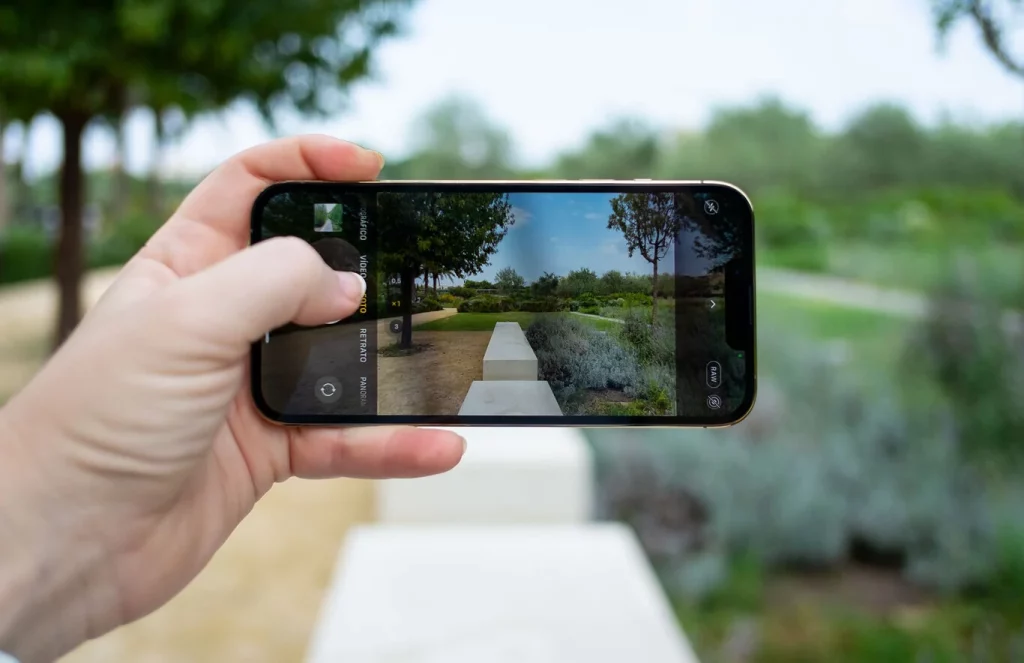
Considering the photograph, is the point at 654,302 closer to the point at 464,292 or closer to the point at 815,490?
the point at 464,292

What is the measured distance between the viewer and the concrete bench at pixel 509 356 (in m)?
0.55

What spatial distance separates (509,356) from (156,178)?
152cm

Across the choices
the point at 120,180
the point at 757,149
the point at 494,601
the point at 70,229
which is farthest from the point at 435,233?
the point at 70,229

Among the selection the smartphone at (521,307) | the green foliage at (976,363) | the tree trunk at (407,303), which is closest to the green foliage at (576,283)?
the smartphone at (521,307)

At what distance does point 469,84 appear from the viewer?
1869mm

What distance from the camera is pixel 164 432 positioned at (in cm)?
47

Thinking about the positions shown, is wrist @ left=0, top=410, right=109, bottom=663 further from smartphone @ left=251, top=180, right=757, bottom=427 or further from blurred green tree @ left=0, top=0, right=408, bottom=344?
blurred green tree @ left=0, top=0, right=408, bottom=344

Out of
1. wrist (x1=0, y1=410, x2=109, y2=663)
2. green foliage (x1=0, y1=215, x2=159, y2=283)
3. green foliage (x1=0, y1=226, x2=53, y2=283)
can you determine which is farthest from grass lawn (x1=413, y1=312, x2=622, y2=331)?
green foliage (x1=0, y1=226, x2=53, y2=283)

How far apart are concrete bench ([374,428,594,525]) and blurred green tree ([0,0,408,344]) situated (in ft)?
3.12

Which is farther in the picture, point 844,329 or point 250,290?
point 844,329

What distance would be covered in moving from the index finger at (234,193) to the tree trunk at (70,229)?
1704mm

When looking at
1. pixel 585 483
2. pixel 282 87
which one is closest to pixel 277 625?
pixel 585 483

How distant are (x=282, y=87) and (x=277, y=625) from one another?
4.34ft

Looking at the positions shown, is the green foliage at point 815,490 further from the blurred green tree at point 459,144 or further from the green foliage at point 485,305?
the green foliage at point 485,305
